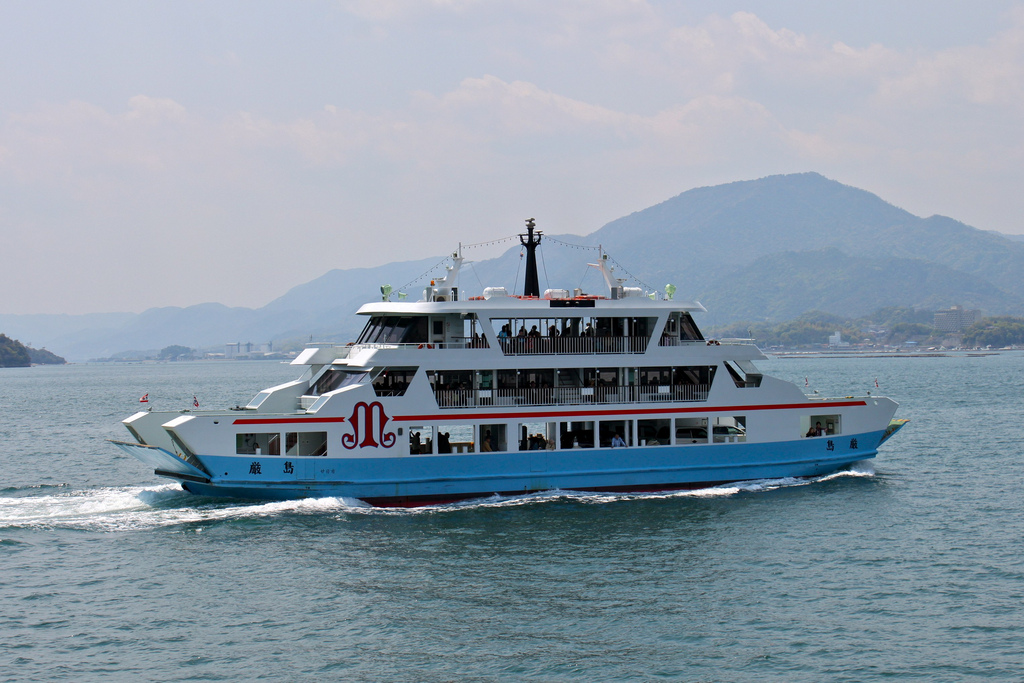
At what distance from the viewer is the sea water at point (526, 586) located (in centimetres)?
1521

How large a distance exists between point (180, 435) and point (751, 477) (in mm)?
15029

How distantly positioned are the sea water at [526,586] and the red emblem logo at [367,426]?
5.28 feet

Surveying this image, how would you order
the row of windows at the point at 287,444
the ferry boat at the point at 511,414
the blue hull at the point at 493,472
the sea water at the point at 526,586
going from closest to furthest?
the sea water at the point at 526,586 → the blue hull at the point at 493,472 → the ferry boat at the point at 511,414 → the row of windows at the point at 287,444

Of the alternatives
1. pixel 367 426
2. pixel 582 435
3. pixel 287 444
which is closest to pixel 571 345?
pixel 582 435

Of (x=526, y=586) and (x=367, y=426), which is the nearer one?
(x=526, y=586)

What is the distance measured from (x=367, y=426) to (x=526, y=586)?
7.34 m

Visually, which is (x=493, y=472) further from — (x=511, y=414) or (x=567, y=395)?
(x=567, y=395)

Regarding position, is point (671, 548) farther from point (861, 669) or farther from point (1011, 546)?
point (1011, 546)

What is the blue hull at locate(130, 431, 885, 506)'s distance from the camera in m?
23.7

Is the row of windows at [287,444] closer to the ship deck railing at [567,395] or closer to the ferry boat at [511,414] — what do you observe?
the ferry boat at [511,414]

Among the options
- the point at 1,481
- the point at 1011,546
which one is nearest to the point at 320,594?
the point at 1011,546

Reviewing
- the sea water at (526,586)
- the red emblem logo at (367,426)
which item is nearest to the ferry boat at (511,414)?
the red emblem logo at (367,426)

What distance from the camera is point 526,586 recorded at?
722 inches

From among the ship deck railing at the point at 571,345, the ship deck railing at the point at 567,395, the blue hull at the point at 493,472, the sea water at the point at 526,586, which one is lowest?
the sea water at the point at 526,586
